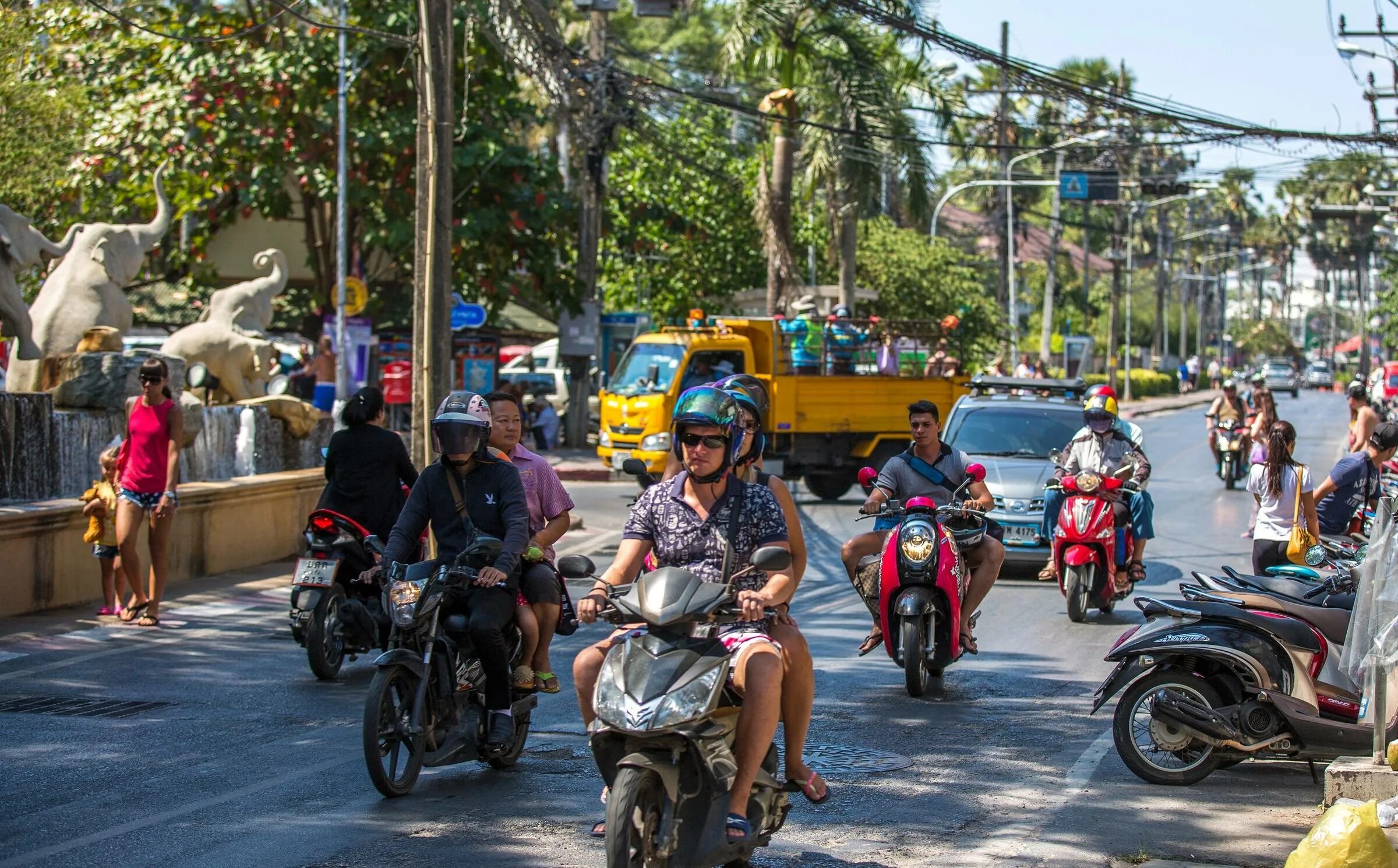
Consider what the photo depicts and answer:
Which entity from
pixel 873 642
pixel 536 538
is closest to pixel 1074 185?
pixel 873 642

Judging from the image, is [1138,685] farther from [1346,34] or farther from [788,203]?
[788,203]

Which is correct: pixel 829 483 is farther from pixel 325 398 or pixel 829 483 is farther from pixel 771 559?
pixel 771 559

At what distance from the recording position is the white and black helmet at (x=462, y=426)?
706cm

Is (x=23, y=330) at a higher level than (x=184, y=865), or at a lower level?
higher

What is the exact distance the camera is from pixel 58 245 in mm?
15609

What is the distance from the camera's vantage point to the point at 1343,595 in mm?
7332

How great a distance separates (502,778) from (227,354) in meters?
11.4

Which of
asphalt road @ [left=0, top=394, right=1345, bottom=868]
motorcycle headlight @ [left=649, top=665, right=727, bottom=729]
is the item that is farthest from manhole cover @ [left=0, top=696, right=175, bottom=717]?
motorcycle headlight @ [left=649, top=665, right=727, bottom=729]

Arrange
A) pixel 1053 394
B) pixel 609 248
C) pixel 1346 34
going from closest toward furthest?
pixel 1053 394 < pixel 1346 34 < pixel 609 248

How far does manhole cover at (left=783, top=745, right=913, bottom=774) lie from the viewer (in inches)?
290

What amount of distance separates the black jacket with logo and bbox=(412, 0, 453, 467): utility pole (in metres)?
7.22

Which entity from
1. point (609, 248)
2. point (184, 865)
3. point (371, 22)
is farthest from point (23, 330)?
point (609, 248)

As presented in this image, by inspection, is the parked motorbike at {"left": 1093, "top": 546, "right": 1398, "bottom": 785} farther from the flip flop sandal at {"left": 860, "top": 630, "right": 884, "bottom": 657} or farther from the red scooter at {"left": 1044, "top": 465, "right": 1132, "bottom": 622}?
the red scooter at {"left": 1044, "top": 465, "right": 1132, "bottom": 622}

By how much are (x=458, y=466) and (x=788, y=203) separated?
2256 cm
